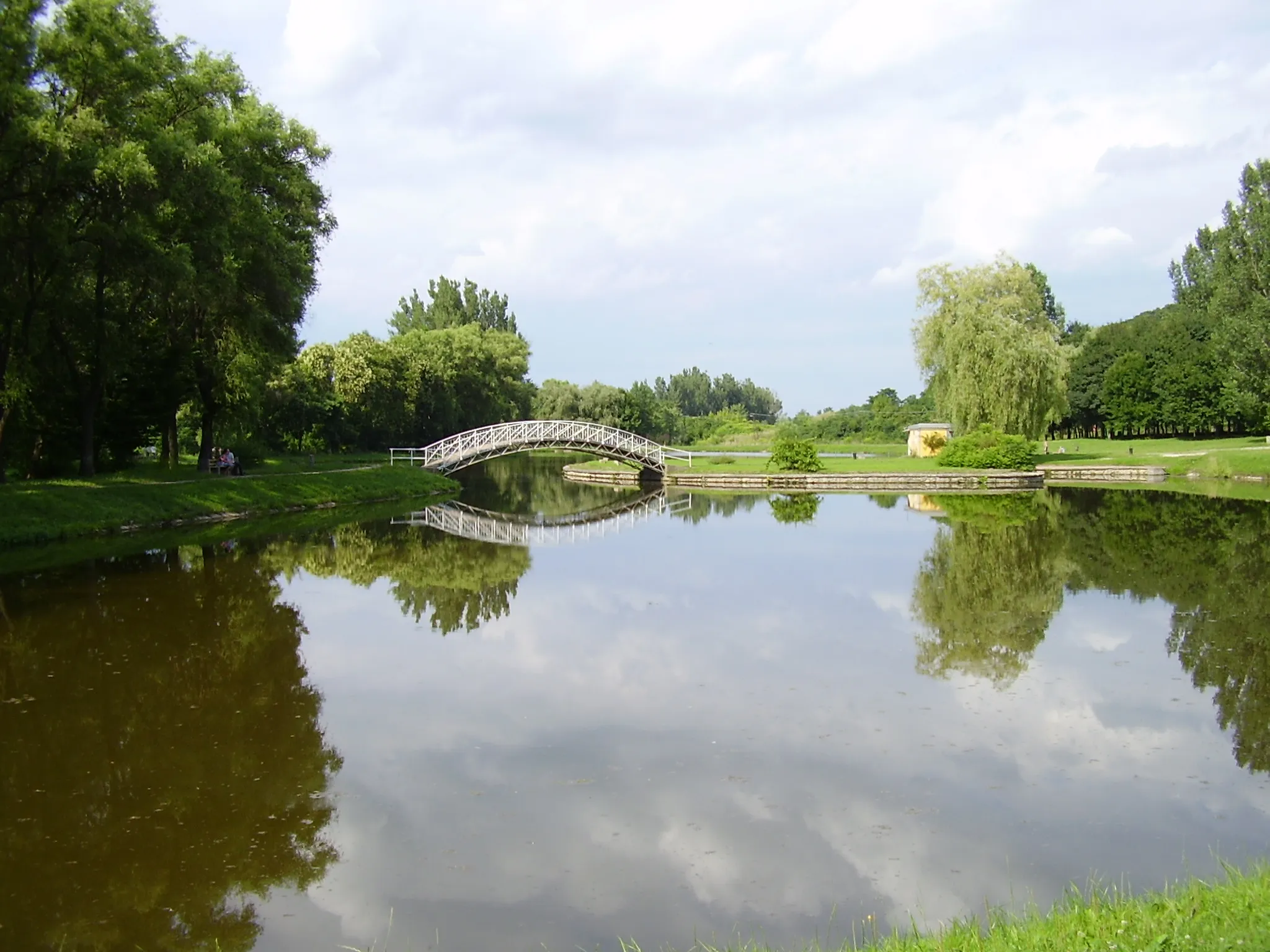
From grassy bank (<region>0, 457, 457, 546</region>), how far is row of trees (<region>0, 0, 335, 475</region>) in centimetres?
159

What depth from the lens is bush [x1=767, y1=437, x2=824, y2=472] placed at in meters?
41.7

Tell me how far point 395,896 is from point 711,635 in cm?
714

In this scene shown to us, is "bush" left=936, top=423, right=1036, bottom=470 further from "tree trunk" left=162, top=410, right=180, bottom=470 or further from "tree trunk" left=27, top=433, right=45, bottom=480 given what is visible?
"tree trunk" left=27, top=433, right=45, bottom=480

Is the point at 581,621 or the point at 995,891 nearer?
the point at 995,891

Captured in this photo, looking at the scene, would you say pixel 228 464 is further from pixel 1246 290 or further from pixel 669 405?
pixel 669 405

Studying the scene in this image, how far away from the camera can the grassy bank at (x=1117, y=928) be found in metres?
4.18

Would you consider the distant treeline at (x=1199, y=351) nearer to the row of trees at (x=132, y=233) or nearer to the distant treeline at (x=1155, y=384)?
the distant treeline at (x=1155, y=384)

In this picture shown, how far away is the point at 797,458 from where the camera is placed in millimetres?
41719

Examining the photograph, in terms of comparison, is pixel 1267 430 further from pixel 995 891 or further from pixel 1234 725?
pixel 995 891

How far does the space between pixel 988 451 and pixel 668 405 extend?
5872cm

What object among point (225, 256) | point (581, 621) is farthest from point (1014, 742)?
point (225, 256)

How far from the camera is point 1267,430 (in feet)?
173

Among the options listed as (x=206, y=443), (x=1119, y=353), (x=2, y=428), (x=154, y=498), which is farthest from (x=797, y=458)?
(x=1119, y=353)

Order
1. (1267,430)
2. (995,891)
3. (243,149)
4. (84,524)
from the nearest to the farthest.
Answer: (995,891) < (84,524) < (243,149) < (1267,430)
